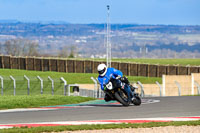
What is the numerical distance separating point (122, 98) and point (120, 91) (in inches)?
9.8

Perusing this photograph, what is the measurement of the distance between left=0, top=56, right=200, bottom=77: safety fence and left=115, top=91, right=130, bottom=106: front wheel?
5676cm

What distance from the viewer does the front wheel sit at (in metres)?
18.5

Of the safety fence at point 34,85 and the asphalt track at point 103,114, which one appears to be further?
the safety fence at point 34,85

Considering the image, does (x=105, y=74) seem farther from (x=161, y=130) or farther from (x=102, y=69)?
(x=161, y=130)

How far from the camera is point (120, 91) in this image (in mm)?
18656

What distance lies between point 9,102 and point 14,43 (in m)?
120

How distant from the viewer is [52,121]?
14.6 metres

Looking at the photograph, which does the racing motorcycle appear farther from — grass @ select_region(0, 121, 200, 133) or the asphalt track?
grass @ select_region(0, 121, 200, 133)

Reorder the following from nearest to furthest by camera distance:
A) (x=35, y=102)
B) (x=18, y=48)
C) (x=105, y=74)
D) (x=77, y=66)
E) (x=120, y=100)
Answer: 1. (x=105, y=74)
2. (x=120, y=100)
3. (x=35, y=102)
4. (x=77, y=66)
5. (x=18, y=48)

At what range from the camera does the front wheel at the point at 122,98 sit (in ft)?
60.7

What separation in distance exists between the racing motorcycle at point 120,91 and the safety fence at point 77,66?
186 feet

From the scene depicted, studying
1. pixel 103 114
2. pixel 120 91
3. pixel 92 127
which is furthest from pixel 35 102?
pixel 92 127

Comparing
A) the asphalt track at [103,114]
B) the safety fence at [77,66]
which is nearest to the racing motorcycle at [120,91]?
the asphalt track at [103,114]

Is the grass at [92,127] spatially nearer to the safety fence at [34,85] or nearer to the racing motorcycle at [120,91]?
the racing motorcycle at [120,91]
